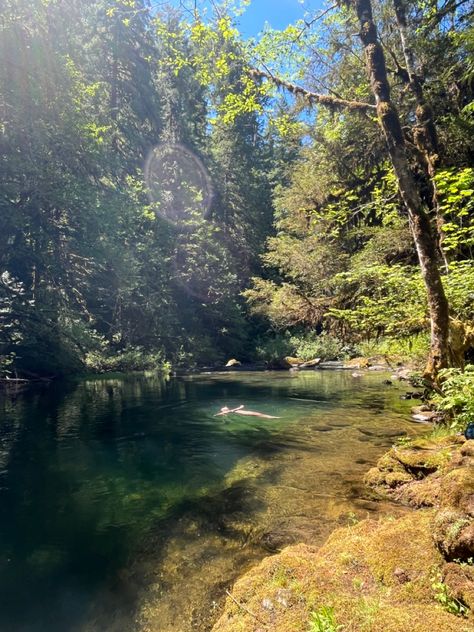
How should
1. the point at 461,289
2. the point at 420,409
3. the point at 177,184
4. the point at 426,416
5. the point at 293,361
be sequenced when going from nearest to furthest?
1. the point at 461,289
2. the point at 426,416
3. the point at 420,409
4. the point at 293,361
5. the point at 177,184

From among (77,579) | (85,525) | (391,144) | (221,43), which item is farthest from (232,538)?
(221,43)

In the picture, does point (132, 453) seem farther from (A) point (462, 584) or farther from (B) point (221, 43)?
(B) point (221, 43)

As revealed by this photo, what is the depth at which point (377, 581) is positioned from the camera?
297cm

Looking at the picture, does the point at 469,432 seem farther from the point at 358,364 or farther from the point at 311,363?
the point at 311,363

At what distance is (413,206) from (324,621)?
6.92 metres

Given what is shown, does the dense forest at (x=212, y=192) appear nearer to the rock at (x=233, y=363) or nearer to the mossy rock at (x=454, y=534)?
the rock at (x=233, y=363)

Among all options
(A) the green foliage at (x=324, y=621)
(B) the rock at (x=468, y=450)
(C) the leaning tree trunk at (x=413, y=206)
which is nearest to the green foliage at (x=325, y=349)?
(C) the leaning tree trunk at (x=413, y=206)

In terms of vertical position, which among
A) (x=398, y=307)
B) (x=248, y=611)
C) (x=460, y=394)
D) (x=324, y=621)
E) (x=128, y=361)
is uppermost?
(x=398, y=307)

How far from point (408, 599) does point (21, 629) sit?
10.3ft

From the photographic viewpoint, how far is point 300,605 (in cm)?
279

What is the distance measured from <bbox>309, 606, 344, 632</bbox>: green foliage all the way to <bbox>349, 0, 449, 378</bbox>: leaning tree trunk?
5.95m

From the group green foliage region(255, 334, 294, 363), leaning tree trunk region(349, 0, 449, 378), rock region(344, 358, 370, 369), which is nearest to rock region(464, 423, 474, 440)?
leaning tree trunk region(349, 0, 449, 378)

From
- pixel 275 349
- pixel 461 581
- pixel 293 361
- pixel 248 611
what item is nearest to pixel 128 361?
pixel 293 361

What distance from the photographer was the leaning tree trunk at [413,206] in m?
7.39
